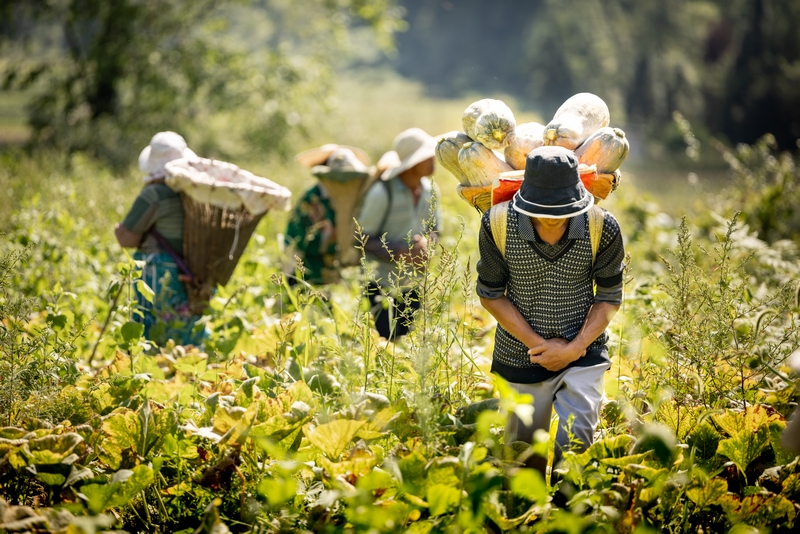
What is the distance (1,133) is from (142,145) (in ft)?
25.6

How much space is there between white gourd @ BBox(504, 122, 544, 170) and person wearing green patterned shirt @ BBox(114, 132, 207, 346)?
2088 millimetres

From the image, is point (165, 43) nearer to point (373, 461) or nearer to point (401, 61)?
point (373, 461)

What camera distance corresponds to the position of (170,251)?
4270 mm

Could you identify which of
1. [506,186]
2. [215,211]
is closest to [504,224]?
[506,186]

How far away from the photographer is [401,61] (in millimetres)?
47469

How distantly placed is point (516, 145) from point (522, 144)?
0.08 feet

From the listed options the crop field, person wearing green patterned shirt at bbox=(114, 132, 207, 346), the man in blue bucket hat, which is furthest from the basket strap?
the man in blue bucket hat

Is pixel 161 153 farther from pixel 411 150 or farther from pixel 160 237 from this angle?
pixel 411 150

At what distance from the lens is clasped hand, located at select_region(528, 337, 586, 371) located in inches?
101

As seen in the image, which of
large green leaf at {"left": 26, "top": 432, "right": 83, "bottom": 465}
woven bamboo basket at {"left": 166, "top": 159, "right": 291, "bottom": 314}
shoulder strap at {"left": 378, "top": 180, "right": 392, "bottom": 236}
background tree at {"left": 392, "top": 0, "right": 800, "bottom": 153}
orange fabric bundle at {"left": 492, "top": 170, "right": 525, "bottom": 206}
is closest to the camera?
large green leaf at {"left": 26, "top": 432, "right": 83, "bottom": 465}

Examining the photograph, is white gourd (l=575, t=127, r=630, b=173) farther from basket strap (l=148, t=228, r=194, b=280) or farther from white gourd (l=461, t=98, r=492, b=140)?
basket strap (l=148, t=228, r=194, b=280)

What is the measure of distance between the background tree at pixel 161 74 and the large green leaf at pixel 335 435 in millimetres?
12633

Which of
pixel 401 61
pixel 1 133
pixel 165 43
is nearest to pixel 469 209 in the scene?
pixel 165 43

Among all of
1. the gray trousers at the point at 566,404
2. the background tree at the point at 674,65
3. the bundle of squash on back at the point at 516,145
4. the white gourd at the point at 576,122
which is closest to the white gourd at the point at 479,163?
the bundle of squash on back at the point at 516,145
